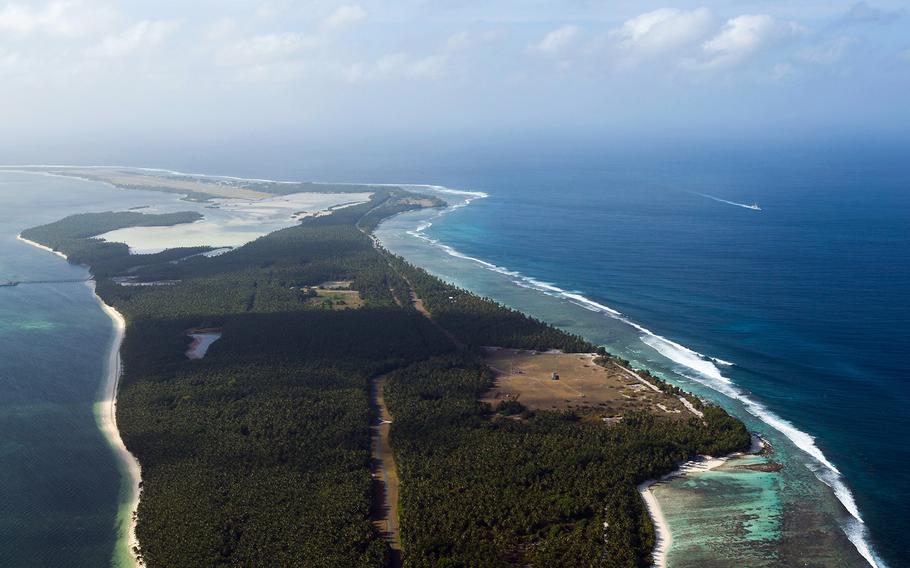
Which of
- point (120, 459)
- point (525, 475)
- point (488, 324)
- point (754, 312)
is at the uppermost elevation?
point (754, 312)

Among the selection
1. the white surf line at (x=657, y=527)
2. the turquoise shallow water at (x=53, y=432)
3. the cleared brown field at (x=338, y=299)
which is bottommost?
the turquoise shallow water at (x=53, y=432)

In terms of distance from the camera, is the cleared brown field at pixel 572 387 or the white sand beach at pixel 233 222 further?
the white sand beach at pixel 233 222

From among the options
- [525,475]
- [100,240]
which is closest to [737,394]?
Result: [525,475]

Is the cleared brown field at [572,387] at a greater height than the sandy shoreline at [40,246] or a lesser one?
greater

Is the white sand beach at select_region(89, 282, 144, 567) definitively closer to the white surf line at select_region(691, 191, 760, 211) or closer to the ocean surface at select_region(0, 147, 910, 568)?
the ocean surface at select_region(0, 147, 910, 568)

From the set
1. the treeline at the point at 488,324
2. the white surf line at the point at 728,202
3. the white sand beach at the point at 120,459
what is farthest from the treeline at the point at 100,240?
the white surf line at the point at 728,202

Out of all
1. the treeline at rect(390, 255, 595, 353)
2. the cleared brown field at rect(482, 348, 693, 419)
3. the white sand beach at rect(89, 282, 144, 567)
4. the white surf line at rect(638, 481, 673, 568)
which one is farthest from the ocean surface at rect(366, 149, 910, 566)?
the white sand beach at rect(89, 282, 144, 567)

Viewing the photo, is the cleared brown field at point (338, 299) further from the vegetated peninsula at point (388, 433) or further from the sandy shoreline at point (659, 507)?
the sandy shoreline at point (659, 507)

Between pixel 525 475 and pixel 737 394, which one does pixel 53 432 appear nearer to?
pixel 525 475
